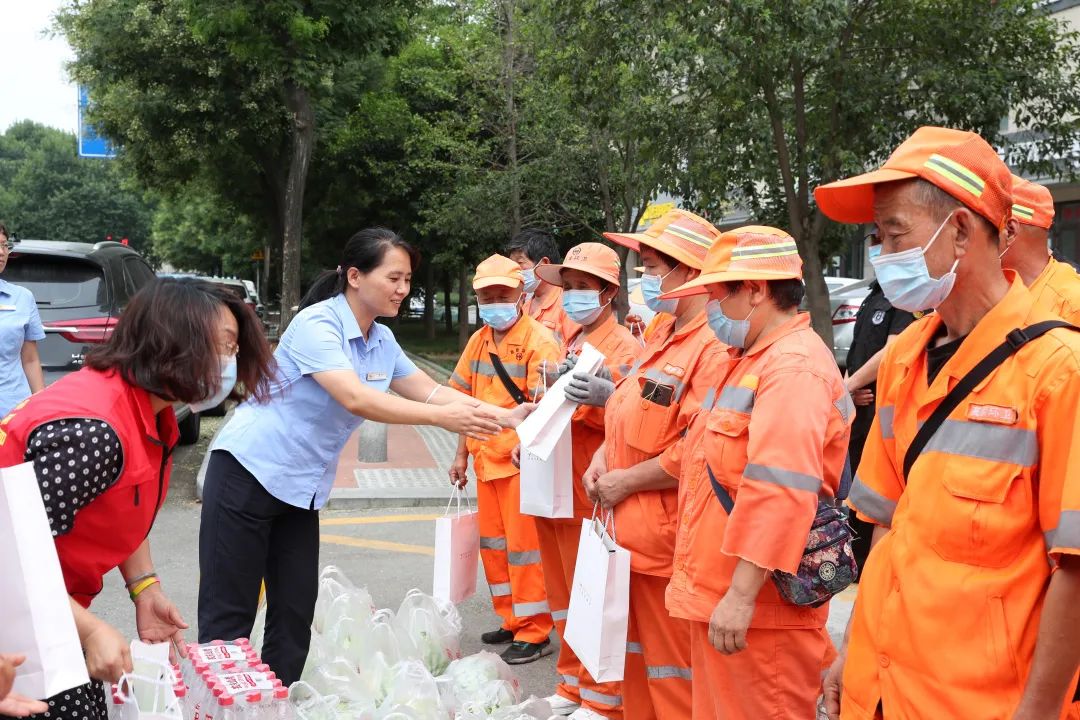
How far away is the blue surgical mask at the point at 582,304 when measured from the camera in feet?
15.8

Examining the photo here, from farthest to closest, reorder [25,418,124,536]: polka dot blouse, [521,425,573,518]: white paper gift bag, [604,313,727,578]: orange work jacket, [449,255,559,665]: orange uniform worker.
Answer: [449,255,559,665]: orange uniform worker
[521,425,573,518]: white paper gift bag
[604,313,727,578]: orange work jacket
[25,418,124,536]: polka dot blouse

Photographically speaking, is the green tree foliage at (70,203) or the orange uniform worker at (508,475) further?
the green tree foliage at (70,203)

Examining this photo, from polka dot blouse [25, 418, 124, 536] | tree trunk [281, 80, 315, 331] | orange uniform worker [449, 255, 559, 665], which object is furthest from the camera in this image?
tree trunk [281, 80, 315, 331]

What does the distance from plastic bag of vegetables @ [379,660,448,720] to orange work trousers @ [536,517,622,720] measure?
0.66 metres

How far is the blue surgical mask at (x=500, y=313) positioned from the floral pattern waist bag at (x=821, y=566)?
8.96ft

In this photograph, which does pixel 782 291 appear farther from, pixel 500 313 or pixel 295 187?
pixel 295 187

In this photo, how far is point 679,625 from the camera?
384 centimetres

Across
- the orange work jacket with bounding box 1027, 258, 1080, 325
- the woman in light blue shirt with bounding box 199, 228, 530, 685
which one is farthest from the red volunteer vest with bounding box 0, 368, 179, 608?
the orange work jacket with bounding box 1027, 258, 1080, 325

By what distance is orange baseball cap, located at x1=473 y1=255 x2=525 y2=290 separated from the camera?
5488mm

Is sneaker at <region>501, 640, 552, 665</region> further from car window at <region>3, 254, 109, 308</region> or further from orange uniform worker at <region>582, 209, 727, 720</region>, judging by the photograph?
car window at <region>3, 254, 109, 308</region>

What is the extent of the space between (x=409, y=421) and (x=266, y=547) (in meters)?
0.73

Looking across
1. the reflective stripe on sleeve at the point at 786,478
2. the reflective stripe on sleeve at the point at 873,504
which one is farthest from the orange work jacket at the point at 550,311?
the reflective stripe on sleeve at the point at 873,504

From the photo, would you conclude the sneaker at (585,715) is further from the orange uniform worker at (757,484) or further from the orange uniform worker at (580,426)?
the orange uniform worker at (757,484)

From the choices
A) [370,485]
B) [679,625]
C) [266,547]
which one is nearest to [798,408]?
[679,625]
